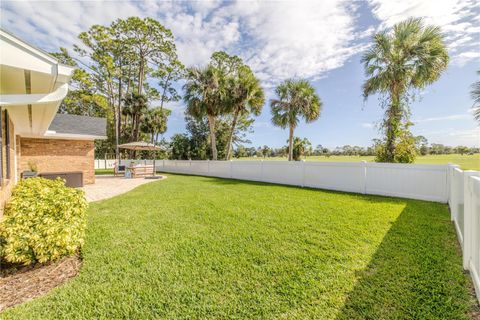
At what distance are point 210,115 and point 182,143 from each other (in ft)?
33.8

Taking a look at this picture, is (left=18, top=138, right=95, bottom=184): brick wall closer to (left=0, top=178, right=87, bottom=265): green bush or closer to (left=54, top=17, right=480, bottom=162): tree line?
(left=54, top=17, right=480, bottom=162): tree line

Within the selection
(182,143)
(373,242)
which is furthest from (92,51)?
(373,242)

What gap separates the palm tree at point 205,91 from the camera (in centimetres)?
1664

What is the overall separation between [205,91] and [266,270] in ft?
50.9

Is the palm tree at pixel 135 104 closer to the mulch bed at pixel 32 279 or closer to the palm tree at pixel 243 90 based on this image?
the palm tree at pixel 243 90

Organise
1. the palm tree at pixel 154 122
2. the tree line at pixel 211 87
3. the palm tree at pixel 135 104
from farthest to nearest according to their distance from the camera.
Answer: the palm tree at pixel 154 122
the palm tree at pixel 135 104
the tree line at pixel 211 87

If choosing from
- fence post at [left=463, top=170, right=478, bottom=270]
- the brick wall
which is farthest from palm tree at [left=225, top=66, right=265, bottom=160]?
fence post at [left=463, top=170, right=478, bottom=270]

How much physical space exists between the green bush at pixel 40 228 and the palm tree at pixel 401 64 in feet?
34.3

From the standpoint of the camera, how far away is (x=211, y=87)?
16656mm

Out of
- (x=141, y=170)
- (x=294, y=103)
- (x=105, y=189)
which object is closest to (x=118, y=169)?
(x=141, y=170)

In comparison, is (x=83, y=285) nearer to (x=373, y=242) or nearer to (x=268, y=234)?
(x=268, y=234)

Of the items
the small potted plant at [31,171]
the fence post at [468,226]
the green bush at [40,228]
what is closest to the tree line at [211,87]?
the small potted plant at [31,171]

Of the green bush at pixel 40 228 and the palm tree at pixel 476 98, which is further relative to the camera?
the palm tree at pixel 476 98

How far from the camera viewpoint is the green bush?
2939 millimetres
